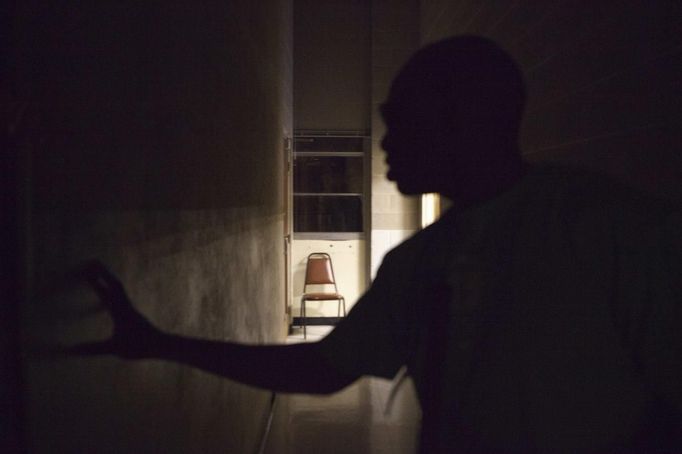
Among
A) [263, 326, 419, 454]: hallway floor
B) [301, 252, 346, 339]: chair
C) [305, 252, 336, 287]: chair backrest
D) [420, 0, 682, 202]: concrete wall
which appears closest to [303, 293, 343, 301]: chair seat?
[301, 252, 346, 339]: chair

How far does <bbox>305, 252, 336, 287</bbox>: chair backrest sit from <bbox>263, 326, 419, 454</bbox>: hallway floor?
1854 millimetres

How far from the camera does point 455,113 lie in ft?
2.55

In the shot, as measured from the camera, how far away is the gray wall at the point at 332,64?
6.07 metres

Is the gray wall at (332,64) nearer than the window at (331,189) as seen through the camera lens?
Yes

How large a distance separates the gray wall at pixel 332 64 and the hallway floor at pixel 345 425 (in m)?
3.27

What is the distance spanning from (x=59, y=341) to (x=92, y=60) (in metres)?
0.43

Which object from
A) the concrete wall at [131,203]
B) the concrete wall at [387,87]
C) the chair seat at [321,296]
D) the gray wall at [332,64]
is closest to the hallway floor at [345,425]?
the concrete wall at [131,203]

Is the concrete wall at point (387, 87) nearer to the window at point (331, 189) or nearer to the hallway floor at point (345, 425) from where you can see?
the window at point (331, 189)

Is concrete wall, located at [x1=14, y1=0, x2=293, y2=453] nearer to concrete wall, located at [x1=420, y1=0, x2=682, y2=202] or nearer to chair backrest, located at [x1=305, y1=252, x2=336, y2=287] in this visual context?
concrete wall, located at [x1=420, y1=0, x2=682, y2=202]

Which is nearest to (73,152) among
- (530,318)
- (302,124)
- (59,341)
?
(59,341)

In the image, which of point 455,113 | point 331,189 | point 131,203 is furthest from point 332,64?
point 455,113

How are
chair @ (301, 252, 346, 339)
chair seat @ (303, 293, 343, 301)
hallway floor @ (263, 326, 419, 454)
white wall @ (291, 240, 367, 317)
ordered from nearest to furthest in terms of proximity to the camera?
hallway floor @ (263, 326, 419, 454)
chair seat @ (303, 293, 343, 301)
chair @ (301, 252, 346, 339)
white wall @ (291, 240, 367, 317)

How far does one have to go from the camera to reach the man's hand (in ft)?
2.55

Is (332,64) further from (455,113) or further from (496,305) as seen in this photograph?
(496,305)
